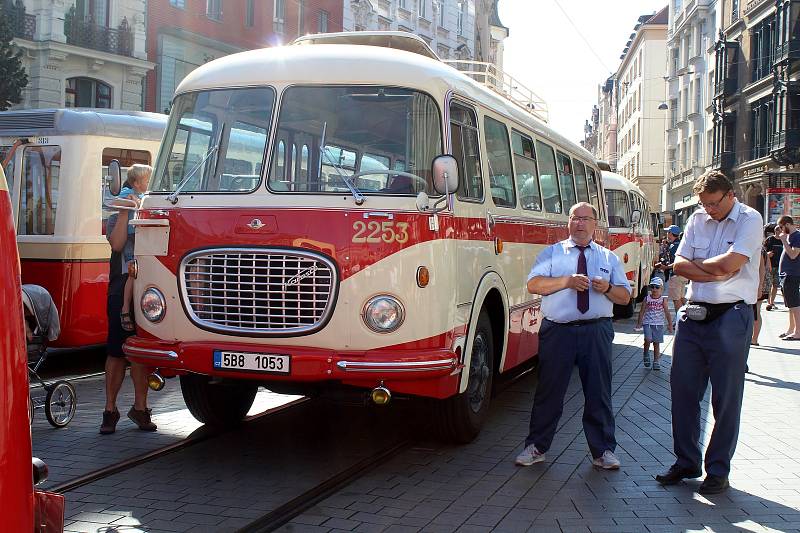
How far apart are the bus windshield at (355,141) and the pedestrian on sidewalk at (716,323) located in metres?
1.87

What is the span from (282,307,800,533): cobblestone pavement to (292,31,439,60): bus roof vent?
335 cm

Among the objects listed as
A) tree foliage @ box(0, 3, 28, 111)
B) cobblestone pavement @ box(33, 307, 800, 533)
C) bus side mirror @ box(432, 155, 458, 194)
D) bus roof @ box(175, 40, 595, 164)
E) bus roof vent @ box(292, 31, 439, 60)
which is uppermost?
tree foliage @ box(0, 3, 28, 111)

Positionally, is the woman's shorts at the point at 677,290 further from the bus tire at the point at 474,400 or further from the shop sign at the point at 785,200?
the shop sign at the point at 785,200

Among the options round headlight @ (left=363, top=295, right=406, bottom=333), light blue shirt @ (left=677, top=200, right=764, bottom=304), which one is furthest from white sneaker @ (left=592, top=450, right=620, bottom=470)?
round headlight @ (left=363, top=295, right=406, bottom=333)

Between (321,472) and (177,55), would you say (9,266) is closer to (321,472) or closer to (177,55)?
(321,472)

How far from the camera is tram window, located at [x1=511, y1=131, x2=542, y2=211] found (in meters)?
8.77

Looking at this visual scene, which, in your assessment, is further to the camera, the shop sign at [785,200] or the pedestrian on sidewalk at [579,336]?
the shop sign at [785,200]

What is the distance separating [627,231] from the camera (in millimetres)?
22172

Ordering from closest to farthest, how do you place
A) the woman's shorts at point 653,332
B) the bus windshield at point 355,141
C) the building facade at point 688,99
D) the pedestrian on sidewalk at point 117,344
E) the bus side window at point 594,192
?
the bus windshield at point 355,141 < the pedestrian on sidewalk at point 117,344 < the woman's shorts at point 653,332 < the bus side window at point 594,192 < the building facade at point 688,99

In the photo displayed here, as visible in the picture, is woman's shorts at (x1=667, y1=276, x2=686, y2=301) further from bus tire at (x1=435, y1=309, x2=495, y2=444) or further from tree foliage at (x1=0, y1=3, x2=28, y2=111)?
tree foliage at (x1=0, y1=3, x2=28, y2=111)

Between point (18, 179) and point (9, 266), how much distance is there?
29.3ft

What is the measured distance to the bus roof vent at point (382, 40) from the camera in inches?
320

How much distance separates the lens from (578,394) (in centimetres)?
986

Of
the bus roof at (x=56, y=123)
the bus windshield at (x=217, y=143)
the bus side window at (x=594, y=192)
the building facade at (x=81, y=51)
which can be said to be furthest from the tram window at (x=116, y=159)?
the building facade at (x=81, y=51)
